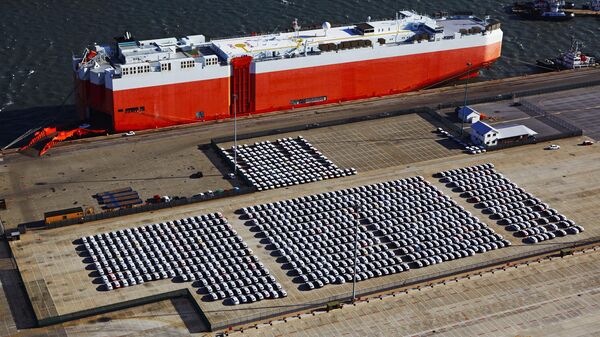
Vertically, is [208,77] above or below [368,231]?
above

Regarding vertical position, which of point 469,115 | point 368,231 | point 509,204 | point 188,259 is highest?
point 469,115

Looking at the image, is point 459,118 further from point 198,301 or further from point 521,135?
point 198,301

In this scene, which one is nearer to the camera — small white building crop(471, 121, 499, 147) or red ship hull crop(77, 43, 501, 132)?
small white building crop(471, 121, 499, 147)

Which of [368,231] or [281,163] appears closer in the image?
[368,231]

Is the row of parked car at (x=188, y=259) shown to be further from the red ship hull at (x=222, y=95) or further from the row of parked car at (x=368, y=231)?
the red ship hull at (x=222, y=95)

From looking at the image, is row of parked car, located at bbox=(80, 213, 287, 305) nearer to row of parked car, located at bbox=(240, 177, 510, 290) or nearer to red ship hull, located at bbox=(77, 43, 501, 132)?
row of parked car, located at bbox=(240, 177, 510, 290)

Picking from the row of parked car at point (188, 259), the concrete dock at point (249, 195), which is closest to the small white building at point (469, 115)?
the concrete dock at point (249, 195)

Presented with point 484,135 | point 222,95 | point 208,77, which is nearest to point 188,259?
point 208,77

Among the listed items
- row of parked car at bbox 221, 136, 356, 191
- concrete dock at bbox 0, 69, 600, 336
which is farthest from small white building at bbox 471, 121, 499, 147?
row of parked car at bbox 221, 136, 356, 191

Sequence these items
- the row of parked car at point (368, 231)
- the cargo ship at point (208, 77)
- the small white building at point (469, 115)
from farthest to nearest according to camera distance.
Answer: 1. the small white building at point (469, 115)
2. the cargo ship at point (208, 77)
3. the row of parked car at point (368, 231)

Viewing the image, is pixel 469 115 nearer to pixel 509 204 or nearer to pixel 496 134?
pixel 496 134
